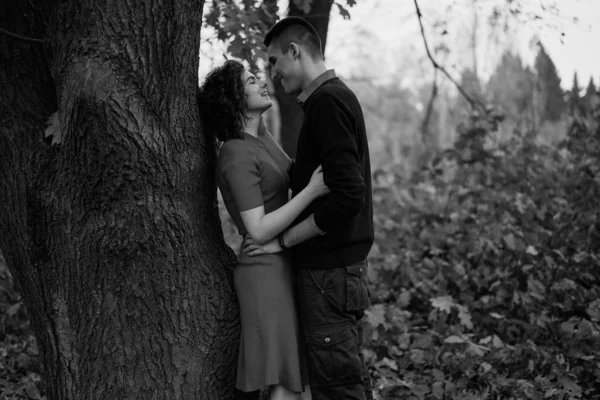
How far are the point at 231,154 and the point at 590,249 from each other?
4396 millimetres

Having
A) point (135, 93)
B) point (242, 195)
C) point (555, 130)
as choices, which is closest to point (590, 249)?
point (242, 195)

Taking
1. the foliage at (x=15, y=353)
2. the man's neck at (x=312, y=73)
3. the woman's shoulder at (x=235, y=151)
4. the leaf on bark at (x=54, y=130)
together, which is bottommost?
the foliage at (x=15, y=353)

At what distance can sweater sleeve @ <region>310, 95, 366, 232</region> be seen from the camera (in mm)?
2824

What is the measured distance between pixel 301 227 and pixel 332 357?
1.97ft

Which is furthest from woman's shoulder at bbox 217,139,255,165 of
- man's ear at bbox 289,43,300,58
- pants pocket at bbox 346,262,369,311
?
pants pocket at bbox 346,262,369,311

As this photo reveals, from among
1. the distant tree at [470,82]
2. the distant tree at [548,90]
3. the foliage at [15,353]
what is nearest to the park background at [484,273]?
the foliage at [15,353]

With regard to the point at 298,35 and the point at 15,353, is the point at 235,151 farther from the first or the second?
the point at 15,353

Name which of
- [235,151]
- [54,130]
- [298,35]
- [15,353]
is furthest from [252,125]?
[15,353]

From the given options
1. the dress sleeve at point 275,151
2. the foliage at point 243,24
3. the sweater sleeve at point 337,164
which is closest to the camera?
the sweater sleeve at point 337,164

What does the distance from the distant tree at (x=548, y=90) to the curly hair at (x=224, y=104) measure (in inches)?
712

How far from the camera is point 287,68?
3.16 metres

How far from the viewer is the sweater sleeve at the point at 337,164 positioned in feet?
9.27

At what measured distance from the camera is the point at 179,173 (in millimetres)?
3020

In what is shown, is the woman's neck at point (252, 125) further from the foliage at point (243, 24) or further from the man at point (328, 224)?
the foliage at point (243, 24)
